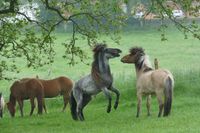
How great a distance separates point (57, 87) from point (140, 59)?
532 cm

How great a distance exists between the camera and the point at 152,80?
47.8ft

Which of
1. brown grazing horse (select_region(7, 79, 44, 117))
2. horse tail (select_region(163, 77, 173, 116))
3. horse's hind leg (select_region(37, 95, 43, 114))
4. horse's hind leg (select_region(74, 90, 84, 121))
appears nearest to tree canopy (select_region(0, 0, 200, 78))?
brown grazing horse (select_region(7, 79, 44, 117))

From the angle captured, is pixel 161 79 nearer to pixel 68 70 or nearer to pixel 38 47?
pixel 38 47

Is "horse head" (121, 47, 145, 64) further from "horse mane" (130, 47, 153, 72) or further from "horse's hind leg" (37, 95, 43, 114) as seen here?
"horse's hind leg" (37, 95, 43, 114)

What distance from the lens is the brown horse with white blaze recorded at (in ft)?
46.2

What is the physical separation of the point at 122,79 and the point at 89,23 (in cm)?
685

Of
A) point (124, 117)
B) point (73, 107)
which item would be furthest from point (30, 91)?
point (124, 117)

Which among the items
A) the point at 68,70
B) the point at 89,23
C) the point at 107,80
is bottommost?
the point at 68,70

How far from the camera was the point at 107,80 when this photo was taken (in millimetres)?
15016

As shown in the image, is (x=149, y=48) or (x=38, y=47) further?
(x=149, y=48)

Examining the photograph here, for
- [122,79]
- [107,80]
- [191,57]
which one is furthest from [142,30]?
[107,80]

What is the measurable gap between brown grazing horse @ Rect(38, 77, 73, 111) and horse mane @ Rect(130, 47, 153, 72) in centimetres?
501

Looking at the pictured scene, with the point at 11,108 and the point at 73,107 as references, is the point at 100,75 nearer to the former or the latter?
the point at 73,107

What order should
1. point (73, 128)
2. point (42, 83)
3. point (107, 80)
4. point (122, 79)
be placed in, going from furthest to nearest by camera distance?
point (122, 79), point (42, 83), point (107, 80), point (73, 128)
